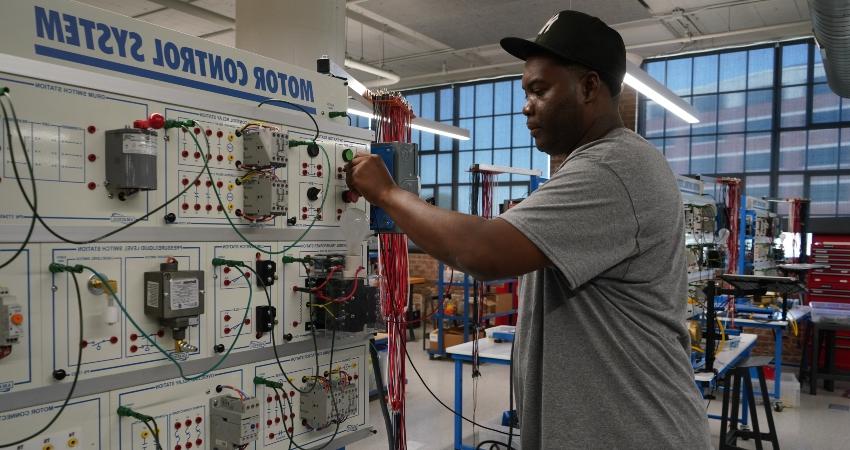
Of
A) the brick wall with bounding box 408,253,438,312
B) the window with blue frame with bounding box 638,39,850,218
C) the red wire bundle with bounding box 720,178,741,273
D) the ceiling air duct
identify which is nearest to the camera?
the ceiling air duct

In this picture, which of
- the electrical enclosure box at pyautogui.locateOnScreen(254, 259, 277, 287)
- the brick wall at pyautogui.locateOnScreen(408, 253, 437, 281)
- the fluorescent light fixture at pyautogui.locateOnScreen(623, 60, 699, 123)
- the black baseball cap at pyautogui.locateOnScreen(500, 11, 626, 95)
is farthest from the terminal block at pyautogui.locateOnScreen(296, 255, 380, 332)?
the brick wall at pyautogui.locateOnScreen(408, 253, 437, 281)

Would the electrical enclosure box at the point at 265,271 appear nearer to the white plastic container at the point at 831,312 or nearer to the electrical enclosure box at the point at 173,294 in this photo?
the electrical enclosure box at the point at 173,294

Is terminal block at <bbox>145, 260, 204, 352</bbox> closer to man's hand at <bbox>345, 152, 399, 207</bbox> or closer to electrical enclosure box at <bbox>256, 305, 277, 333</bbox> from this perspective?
electrical enclosure box at <bbox>256, 305, 277, 333</bbox>

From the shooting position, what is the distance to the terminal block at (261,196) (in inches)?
86.7

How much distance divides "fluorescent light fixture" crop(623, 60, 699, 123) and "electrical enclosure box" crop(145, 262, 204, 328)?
12.9 ft

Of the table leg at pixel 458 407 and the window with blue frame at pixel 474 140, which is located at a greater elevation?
the window with blue frame at pixel 474 140

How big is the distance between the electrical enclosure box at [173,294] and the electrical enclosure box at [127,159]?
274 mm

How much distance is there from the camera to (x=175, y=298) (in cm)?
194

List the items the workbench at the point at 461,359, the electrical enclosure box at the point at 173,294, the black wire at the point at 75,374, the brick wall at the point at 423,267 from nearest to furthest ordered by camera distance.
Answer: the black wire at the point at 75,374, the electrical enclosure box at the point at 173,294, the workbench at the point at 461,359, the brick wall at the point at 423,267

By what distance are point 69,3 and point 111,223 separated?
0.64m

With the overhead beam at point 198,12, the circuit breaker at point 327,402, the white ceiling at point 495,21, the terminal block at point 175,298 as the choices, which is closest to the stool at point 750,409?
the circuit breaker at point 327,402

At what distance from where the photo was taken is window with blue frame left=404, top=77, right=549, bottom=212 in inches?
442

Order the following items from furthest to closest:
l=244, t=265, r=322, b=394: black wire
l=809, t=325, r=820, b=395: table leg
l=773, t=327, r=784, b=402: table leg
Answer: l=809, t=325, r=820, b=395: table leg, l=773, t=327, r=784, b=402: table leg, l=244, t=265, r=322, b=394: black wire

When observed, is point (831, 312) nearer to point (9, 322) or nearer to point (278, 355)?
point (278, 355)
